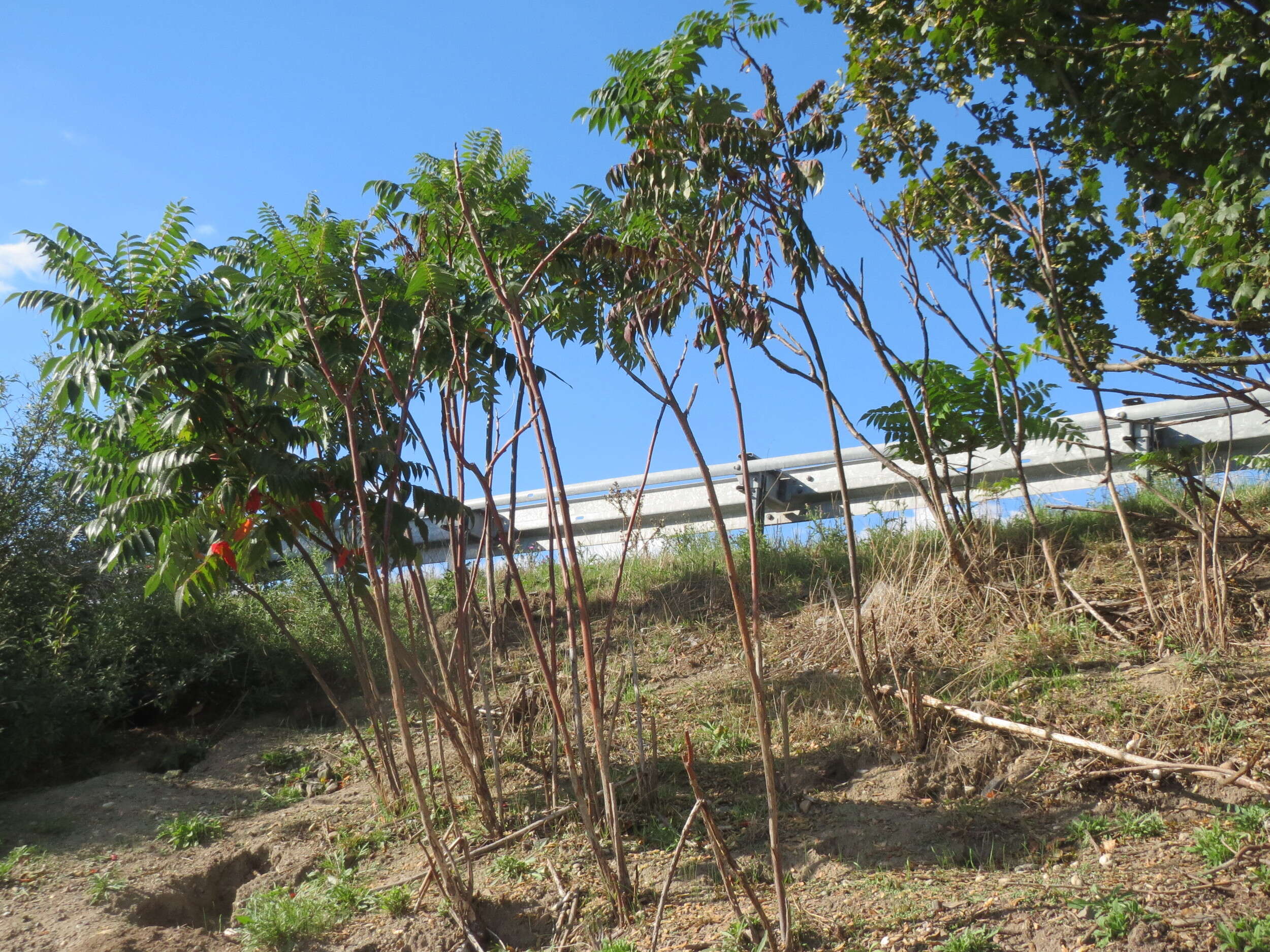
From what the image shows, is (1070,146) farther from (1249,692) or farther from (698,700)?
(698,700)

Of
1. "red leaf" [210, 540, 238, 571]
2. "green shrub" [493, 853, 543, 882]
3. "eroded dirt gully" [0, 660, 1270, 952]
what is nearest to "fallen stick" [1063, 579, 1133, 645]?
"eroded dirt gully" [0, 660, 1270, 952]

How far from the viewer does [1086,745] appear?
12.6 ft

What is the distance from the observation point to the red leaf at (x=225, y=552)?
4141 mm

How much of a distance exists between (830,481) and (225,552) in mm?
5149

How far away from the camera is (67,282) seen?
439 cm

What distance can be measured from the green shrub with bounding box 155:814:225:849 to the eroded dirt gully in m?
0.08

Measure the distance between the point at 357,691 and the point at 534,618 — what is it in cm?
149

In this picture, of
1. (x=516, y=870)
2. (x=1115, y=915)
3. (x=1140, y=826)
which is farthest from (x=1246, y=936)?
(x=516, y=870)

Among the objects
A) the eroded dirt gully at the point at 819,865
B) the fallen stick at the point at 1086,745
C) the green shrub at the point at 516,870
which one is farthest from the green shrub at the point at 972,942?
the green shrub at the point at 516,870

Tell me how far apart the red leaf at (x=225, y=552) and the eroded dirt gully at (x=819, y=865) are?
1558 millimetres

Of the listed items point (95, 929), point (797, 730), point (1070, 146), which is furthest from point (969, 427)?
point (95, 929)

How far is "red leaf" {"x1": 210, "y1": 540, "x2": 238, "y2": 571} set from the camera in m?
4.14

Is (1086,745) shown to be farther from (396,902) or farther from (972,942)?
(396,902)

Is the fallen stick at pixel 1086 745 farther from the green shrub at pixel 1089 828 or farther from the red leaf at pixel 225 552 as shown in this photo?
the red leaf at pixel 225 552
